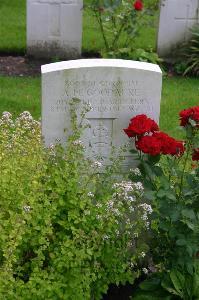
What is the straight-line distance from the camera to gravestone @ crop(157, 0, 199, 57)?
9.13 metres

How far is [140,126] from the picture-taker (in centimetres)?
395

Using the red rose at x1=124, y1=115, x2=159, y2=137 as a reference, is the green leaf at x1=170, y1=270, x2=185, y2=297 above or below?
below

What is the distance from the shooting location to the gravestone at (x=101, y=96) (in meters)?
4.13

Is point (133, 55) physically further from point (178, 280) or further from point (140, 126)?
point (178, 280)

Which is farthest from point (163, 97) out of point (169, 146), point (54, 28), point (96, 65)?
point (169, 146)

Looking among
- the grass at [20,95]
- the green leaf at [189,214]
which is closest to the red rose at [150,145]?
the green leaf at [189,214]

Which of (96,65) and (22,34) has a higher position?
(96,65)

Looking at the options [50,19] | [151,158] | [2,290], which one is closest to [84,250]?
[2,290]

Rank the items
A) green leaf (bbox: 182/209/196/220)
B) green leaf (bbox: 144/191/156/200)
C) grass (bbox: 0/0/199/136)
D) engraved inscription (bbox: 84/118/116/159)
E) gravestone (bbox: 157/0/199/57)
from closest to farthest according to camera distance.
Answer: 1. green leaf (bbox: 182/209/196/220)
2. green leaf (bbox: 144/191/156/200)
3. engraved inscription (bbox: 84/118/116/159)
4. grass (bbox: 0/0/199/136)
5. gravestone (bbox: 157/0/199/57)

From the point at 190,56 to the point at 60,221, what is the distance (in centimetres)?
578

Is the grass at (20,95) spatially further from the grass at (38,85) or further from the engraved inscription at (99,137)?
the engraved inscription at (99,137)

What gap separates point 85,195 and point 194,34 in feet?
19.3

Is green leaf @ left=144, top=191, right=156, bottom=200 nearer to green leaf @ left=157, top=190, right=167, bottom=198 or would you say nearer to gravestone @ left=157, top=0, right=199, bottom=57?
green leaf @ left=157, top=190, right=167, bottom=198

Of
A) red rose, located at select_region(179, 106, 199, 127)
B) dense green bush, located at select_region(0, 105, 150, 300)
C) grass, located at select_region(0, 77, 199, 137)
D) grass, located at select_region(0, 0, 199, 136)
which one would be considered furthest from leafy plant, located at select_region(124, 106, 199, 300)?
grass, located at select_region(0, 77, 199, 137)
